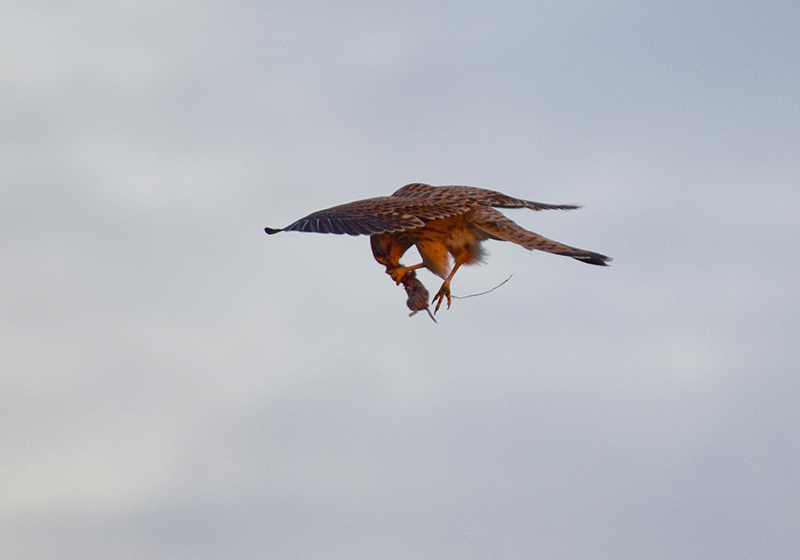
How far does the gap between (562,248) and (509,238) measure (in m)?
0.58

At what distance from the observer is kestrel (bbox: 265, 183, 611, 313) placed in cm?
957

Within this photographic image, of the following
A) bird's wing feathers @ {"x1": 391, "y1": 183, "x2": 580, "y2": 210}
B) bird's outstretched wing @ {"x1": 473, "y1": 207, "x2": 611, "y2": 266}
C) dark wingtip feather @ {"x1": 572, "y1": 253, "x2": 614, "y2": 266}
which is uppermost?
bird's wing feathers @ {"x1": 391, "y1": 183, "x2": 580, "y2": 210}

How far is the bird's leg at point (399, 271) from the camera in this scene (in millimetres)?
9914

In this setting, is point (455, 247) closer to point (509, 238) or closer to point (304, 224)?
point (509, 238)

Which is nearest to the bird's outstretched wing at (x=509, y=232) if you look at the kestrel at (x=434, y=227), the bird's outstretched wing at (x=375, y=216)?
the kestrel at (x=434, y=227)

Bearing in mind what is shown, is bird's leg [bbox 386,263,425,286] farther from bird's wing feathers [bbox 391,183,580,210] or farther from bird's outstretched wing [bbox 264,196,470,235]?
bird's wing feathers [bbox 391,183,580,210]

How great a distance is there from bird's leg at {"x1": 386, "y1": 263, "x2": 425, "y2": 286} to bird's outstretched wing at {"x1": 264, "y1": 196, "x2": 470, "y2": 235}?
49 centimetres

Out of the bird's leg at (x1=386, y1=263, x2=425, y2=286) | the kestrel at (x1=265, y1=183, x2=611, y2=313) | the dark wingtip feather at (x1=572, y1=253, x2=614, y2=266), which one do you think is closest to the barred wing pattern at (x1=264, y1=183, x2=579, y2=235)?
the kestrel at (x1=265, y1=183, x2=611, y2=313)

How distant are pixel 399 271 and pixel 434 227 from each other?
0.69 m

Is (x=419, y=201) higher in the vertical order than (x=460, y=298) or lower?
higher

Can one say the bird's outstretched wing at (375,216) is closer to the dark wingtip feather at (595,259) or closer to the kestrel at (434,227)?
the kestrel at (434,227)

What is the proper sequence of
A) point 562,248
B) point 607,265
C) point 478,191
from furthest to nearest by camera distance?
point 478,191, point 562,248, point 607,265

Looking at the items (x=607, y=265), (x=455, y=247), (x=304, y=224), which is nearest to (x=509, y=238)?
(x=455, y=247)

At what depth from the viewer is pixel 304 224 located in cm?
958
